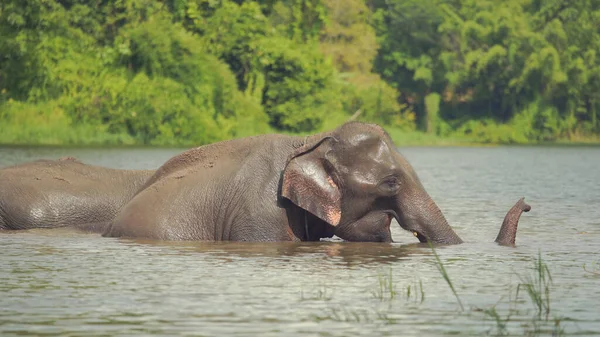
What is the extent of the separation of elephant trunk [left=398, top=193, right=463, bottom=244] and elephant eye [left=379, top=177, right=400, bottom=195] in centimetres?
13

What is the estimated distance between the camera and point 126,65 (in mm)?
54750

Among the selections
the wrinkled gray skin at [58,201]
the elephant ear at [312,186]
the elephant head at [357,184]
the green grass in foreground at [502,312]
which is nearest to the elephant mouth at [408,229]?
the elephant head at [357,184]

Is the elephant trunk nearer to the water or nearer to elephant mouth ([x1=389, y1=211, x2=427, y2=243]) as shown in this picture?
elephant mouth ([x1=389, y1=211, x2=427, y2=243])

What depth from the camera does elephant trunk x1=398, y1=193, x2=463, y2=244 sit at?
566 inches

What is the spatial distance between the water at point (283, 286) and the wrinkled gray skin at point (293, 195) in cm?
25

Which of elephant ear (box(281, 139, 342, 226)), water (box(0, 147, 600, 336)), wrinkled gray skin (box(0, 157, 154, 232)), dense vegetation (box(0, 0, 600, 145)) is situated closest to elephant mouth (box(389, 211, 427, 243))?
water (box(0, 147, 600, 336))

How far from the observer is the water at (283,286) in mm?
9852

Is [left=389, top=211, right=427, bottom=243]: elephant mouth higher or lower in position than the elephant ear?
lower

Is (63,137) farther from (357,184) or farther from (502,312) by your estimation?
(502,312)

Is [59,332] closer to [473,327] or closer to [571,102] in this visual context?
[473,327]

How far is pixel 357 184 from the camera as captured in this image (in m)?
14.4

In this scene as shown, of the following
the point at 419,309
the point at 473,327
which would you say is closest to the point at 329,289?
the point at 419,309

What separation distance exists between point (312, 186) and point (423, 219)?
3.66 feet

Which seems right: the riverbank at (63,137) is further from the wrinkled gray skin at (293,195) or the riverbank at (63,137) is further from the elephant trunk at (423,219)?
the elephant trunk at (423,219)
